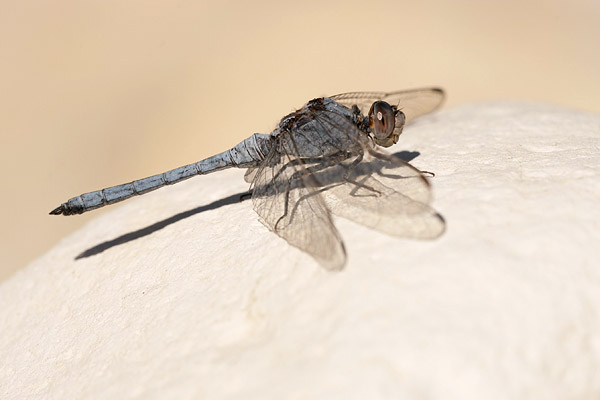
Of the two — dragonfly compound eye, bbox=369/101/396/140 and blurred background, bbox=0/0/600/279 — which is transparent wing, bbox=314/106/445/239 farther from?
blurred background, bbox=0/0/600/279

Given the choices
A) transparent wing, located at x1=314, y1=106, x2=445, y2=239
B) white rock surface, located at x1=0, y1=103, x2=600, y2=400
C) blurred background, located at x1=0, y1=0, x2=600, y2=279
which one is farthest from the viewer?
blurred background, located at x1=0, y1=0, x2=600, y2=279

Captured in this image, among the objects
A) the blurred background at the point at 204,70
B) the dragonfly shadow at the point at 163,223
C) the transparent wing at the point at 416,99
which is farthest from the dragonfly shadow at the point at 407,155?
the blurred background at the point at 204,70

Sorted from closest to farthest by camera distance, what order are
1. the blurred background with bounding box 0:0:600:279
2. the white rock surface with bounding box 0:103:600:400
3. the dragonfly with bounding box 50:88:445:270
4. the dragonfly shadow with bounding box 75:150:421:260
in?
1. the white rock surface with bounding box 0:103:600:400
2. the dragonfly with bounding box 50:88:445:270
3. the dragonfly shadow with bounding box 75:150:421:260
4. the blurred background with bounding box 0:0:600:279

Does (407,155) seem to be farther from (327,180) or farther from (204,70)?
(204,70)

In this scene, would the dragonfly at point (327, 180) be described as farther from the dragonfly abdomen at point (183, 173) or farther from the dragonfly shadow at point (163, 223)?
the dragonfly shadow at point (163, 223)

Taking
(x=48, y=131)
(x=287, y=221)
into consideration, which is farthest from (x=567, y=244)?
(x=48, y=131)

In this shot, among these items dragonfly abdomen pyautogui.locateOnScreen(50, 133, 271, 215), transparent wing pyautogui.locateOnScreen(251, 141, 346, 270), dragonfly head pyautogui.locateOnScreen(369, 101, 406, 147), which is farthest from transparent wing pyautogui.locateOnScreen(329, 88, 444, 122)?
transparent wing pyautogui.locateOnScreen(251, 141, 346, 270)

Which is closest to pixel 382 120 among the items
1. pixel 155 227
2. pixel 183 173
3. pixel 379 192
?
pixel 379 192
